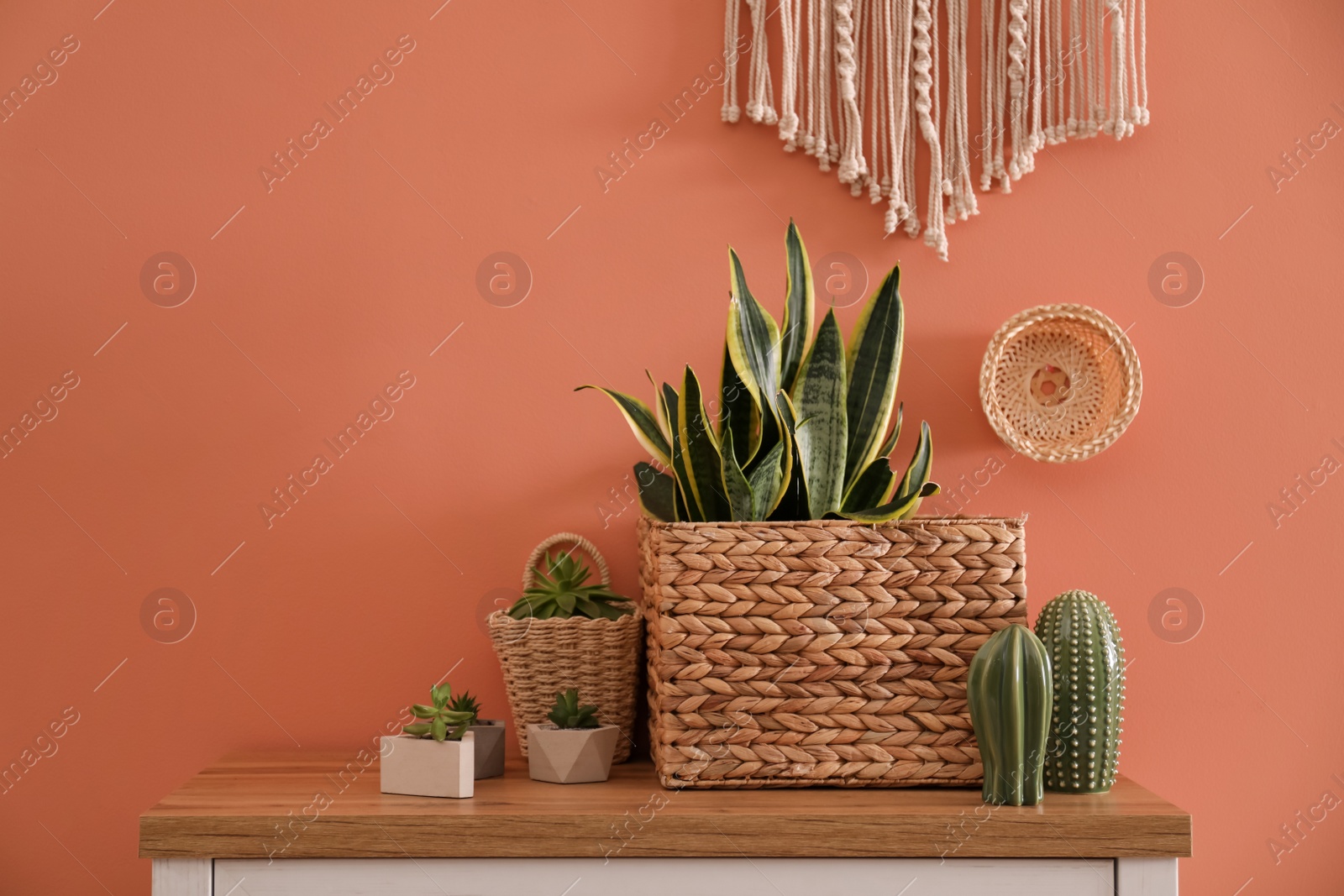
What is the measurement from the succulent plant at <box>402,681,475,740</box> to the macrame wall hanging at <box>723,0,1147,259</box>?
755 millimetres

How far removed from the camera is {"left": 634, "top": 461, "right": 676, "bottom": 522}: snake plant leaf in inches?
42.3

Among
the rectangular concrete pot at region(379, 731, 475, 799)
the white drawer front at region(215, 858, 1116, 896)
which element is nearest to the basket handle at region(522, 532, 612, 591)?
the rectangular concrete pot at region(379, 731, 475, 799)

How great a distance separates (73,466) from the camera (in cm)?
119

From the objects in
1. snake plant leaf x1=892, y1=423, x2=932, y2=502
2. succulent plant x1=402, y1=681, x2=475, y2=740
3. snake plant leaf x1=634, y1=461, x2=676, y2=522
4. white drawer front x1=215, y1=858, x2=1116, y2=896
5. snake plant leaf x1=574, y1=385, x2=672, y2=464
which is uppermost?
snake plant leaf x1=574, y1=385, x2=672, y2=464

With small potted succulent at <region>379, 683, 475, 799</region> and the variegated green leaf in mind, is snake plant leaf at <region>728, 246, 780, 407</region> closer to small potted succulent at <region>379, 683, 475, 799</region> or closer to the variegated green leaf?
the variegated green leaf

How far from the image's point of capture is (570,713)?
1.00 m

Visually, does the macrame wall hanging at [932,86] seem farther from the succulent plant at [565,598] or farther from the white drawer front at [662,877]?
the white drawer front at [662,877]

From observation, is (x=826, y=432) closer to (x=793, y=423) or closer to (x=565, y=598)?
(x=793, y=423)

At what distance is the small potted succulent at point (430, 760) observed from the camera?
91 centimetres

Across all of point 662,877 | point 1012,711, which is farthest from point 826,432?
point 662,877

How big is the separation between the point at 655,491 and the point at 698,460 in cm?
13

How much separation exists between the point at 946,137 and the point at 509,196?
1.80ft

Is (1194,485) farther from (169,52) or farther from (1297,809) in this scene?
(169,52)

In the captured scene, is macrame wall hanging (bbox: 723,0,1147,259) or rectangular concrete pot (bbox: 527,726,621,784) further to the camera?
macrame wall hanging (bbox: 723,0,1147,259)
